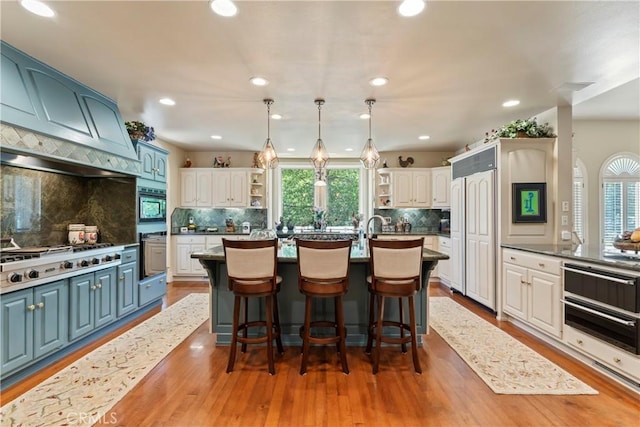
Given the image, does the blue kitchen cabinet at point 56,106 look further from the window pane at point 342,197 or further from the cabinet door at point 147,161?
the window pane at point 342,197

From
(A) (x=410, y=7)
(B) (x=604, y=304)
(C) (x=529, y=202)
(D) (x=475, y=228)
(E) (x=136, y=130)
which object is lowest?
(B) (x=604, y=304)

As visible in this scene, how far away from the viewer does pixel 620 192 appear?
5016 mm

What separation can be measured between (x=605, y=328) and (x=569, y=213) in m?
1.95

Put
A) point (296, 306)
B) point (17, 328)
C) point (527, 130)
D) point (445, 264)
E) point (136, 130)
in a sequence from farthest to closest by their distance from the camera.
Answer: point (445, 264) → point (136, 130) → point (527, 130) → point (296, 306) → point (17, 328)

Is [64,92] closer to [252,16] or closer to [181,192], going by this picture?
[252,16]

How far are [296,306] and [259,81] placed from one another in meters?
2.28

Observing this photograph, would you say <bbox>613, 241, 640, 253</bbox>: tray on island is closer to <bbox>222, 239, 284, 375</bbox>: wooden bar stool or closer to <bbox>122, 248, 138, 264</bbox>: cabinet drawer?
<bbox>222, 239, 284, 375</bbox>: wooden bar stool

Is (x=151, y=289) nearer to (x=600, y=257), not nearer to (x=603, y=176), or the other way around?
(x=600, y=257)

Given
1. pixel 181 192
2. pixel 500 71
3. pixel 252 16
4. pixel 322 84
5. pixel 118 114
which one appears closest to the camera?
pixel 252 16

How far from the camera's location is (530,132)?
401 centimetres

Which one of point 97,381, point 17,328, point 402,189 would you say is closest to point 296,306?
point 97,381

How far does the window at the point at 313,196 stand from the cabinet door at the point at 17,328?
16.5 ft

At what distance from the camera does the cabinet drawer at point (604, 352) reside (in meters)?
2.34

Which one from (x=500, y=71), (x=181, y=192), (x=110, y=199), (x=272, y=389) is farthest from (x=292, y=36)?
(x=181, y=192)
